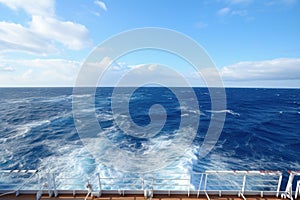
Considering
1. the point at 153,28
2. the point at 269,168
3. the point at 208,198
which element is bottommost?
the point at 269,168

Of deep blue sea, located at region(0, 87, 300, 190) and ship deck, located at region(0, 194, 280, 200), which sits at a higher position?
ship deck, located at region(0, 194, 280, 200)

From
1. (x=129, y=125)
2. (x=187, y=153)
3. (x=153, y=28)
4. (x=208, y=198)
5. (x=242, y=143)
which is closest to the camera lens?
(x=208, y=198)

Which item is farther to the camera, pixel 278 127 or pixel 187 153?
pixel 278 127

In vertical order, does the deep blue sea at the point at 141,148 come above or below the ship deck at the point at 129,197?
below

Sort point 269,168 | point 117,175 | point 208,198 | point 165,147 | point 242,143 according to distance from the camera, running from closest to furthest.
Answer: point 208,198
point 117,175
point 269,168
point 165,147
point 242,143

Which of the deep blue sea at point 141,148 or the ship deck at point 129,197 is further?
the deep blue sea at point 141,148

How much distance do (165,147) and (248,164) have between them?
22.6 feet

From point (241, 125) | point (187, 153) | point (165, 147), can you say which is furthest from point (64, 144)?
point (241, 125)

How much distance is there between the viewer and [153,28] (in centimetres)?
843

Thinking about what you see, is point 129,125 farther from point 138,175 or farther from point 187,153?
point 138,175

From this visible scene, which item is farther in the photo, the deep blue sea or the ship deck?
the deep blue sea

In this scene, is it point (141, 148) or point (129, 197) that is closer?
point (129, 197)

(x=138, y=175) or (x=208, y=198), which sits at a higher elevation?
(x=208, y=198)

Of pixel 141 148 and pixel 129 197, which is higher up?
pixel 129 197
